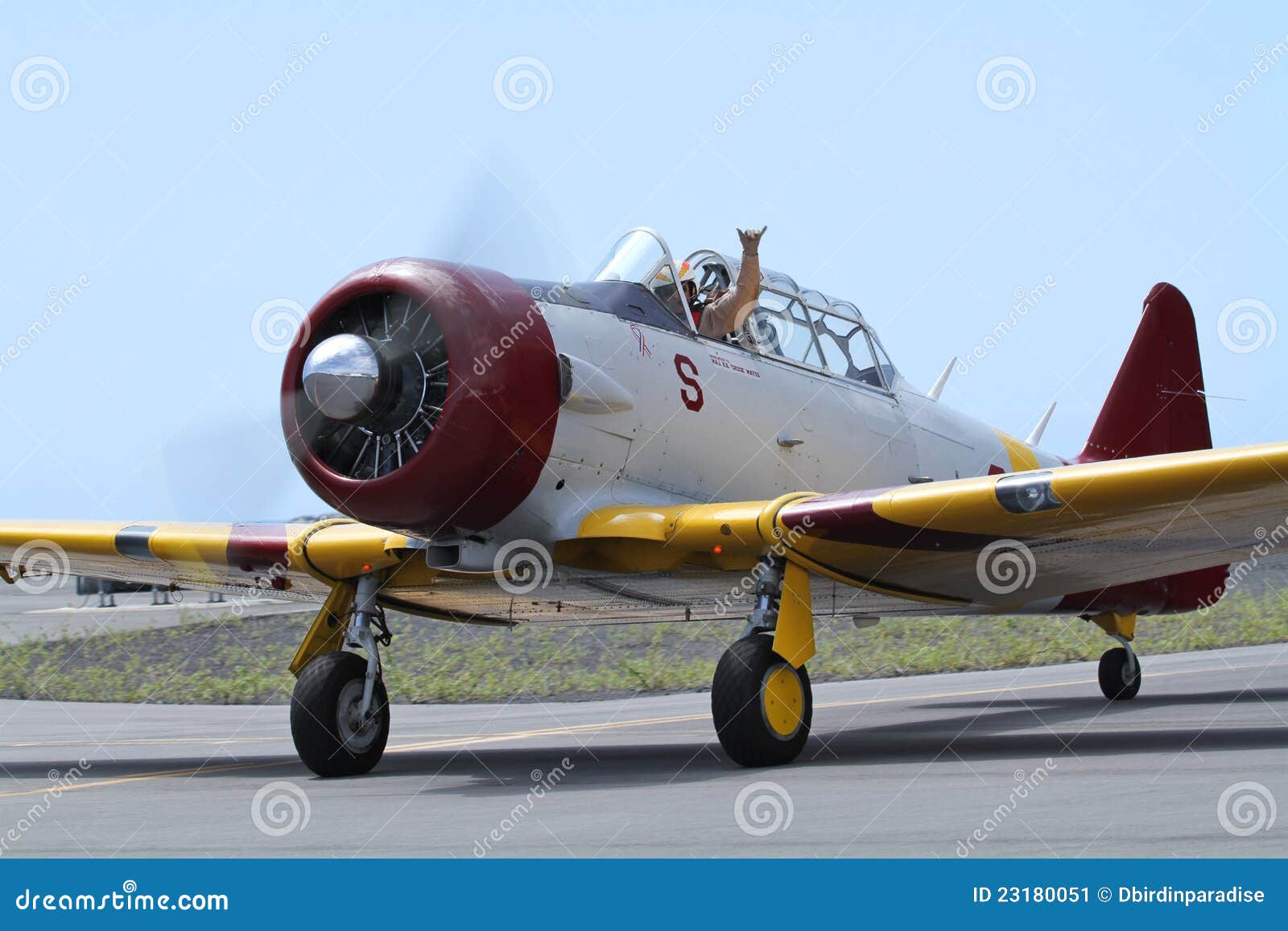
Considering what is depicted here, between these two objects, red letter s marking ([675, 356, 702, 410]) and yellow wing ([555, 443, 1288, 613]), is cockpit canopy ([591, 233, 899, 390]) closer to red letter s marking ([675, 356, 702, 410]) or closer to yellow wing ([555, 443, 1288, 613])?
red letter s marking ([675, 356, 702, 410])

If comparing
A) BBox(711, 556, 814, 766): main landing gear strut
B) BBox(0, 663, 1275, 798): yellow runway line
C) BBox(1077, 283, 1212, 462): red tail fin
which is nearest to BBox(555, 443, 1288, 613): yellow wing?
BBox(711, 556, 814, 766): main landing gear strut

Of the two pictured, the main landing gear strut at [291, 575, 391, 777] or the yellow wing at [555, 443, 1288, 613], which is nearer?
the yellow wing at [555, 443, 1288, 613]

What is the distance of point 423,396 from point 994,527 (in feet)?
11.3

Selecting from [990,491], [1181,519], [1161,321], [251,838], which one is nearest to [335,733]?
[251,838]

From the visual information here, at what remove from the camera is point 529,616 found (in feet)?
37.1

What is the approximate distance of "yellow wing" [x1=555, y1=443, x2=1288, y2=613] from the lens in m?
7.71

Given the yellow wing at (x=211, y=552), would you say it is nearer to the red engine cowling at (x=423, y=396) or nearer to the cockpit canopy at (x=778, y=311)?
the red engine cowling at (x=423, y=396)

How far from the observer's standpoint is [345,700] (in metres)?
9.19

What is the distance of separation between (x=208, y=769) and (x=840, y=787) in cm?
475

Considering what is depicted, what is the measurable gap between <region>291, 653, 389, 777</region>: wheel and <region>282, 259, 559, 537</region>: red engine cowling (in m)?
1.43

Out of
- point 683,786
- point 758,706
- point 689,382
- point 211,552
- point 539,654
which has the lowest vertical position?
point 539,654

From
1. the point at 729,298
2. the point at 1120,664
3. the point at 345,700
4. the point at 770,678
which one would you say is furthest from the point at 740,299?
the point at 1120,664

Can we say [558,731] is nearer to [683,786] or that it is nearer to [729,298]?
[729,298]

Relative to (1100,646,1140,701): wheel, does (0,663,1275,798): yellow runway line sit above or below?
below
